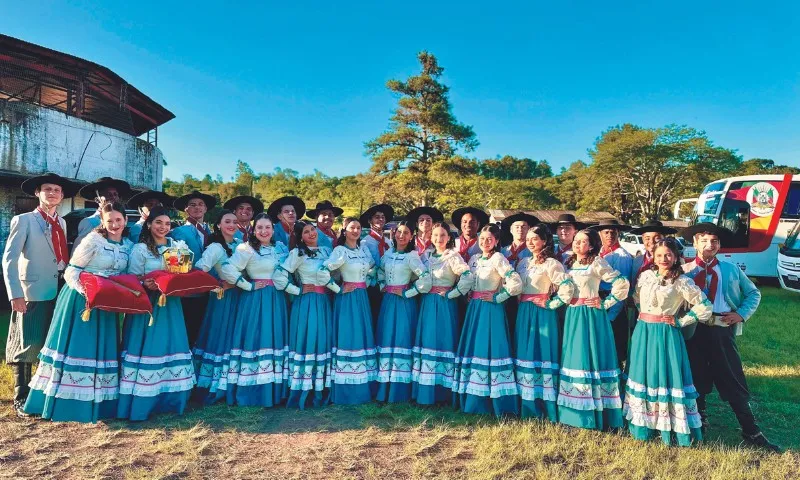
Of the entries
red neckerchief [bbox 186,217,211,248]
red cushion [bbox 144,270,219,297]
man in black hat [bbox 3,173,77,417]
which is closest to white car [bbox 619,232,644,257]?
red neckerchief [bbox 186,217,211,248]

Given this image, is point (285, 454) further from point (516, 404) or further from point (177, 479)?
point (516, 404)

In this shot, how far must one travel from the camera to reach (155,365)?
362cm

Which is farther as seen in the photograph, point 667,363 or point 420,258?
point 420,258

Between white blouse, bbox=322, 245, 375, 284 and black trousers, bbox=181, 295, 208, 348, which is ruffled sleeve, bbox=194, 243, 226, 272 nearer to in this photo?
black trousers, bbox=181, 295, 208, 348

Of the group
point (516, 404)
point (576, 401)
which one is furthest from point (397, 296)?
point (576, 401)

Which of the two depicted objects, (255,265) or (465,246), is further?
(465,246)

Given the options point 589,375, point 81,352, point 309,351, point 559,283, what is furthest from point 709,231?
point 81,352

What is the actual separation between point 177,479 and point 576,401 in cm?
298

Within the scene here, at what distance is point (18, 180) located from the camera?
8.50 m

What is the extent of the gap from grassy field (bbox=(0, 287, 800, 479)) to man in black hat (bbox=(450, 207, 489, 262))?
1587mm

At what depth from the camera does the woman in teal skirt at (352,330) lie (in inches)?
159

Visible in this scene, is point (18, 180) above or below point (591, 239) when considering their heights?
above

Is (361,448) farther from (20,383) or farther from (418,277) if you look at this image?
(20,383)

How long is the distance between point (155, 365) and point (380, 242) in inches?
97.3
